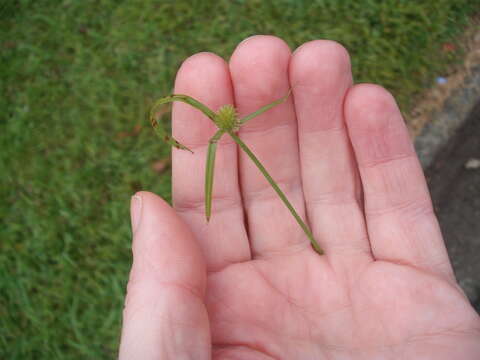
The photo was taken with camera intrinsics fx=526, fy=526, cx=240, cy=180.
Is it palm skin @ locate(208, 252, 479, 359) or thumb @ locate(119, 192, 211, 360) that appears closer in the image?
thumb @ locate(119, 192, 211, 360)

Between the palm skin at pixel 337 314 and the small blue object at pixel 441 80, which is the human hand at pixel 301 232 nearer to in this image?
the palm skin at pixel 337 314

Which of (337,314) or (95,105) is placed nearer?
(337,314)

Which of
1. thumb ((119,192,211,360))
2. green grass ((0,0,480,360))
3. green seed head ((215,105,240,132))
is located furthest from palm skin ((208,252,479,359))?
green grass ((0,0,480,360))

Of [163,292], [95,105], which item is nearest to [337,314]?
[163,292]

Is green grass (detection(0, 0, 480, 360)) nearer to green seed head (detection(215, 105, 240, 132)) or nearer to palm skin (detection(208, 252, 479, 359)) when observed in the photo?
palm skin (detection(208, 252, 479, 359))

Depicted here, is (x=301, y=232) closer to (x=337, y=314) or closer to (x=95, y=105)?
(x=337, y=314)

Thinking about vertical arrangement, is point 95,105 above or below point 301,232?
above

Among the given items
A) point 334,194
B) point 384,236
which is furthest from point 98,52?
point 384,236

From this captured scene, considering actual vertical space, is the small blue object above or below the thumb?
above
